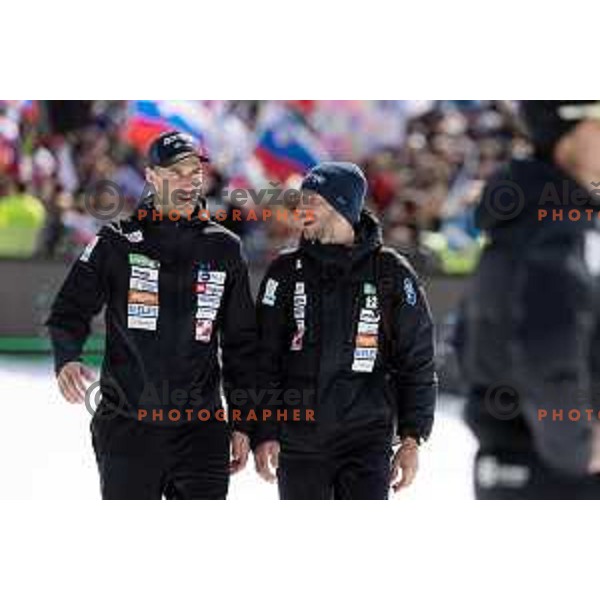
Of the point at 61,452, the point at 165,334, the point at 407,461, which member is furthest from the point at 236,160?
the point at 407,461

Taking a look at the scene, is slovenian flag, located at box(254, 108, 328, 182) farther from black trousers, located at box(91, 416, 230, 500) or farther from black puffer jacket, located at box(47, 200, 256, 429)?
black trousers, located at box(91, 416, 230, 500)

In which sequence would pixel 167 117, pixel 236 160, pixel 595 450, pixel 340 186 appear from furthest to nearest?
pixel 236 160, pixel 167 117, pixel 340 186, pixel 595 450

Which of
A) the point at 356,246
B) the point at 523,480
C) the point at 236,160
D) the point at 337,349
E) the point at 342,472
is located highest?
the point at 236,160

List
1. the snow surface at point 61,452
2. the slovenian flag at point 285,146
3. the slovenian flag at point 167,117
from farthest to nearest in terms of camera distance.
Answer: the slovenian flag at point 285,146 < the slovenian flag at point 167,117 < the snow surface at point 61,452

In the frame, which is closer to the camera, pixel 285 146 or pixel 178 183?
pixel 178 183

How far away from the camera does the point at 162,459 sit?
3557 millimetres

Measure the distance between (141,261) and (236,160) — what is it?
3781 millimetres

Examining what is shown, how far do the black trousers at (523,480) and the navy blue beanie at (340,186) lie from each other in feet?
2.90

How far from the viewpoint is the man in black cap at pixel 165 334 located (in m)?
3.52

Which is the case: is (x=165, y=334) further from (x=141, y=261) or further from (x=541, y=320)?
(x=541, y=320)

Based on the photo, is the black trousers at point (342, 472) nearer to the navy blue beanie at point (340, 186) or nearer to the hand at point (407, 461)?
the hand at point (407, 461)

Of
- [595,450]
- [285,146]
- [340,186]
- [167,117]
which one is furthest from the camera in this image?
[285,146]

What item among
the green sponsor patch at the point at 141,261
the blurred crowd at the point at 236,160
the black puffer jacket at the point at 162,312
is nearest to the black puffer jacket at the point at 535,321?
the black puffer jacket at the point at 162,312
